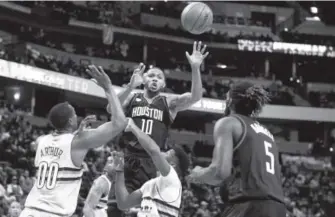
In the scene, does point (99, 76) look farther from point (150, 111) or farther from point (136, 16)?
point (136, 16)

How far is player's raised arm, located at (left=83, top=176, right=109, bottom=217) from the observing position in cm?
793

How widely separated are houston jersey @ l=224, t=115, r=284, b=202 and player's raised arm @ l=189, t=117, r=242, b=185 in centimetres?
14

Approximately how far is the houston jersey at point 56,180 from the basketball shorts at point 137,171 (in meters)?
1.48

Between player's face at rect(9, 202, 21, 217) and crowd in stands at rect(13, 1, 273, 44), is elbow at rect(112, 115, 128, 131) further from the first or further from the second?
crowd in stands at rect(13, 1, 273, 44)

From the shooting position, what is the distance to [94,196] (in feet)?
26.6

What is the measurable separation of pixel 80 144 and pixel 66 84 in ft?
67.9

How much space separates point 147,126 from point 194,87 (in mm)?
735

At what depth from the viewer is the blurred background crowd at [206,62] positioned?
26875 mm

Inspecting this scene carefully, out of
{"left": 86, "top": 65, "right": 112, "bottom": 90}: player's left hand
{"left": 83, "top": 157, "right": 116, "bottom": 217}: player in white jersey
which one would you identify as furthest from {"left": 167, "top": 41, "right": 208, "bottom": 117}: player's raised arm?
{"left": 86, "top": 65, "right": 112, "bottom": 90}: player's left hand

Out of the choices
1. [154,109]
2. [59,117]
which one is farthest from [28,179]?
[59,117]

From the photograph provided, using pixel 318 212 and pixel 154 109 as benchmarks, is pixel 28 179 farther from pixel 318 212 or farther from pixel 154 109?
pixel 318 212

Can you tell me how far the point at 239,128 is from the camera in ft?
15.4

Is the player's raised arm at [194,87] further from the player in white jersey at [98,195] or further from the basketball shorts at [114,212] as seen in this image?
the basketball shorts at [114,212]

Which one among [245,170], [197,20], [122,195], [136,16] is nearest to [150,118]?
[122,195]
